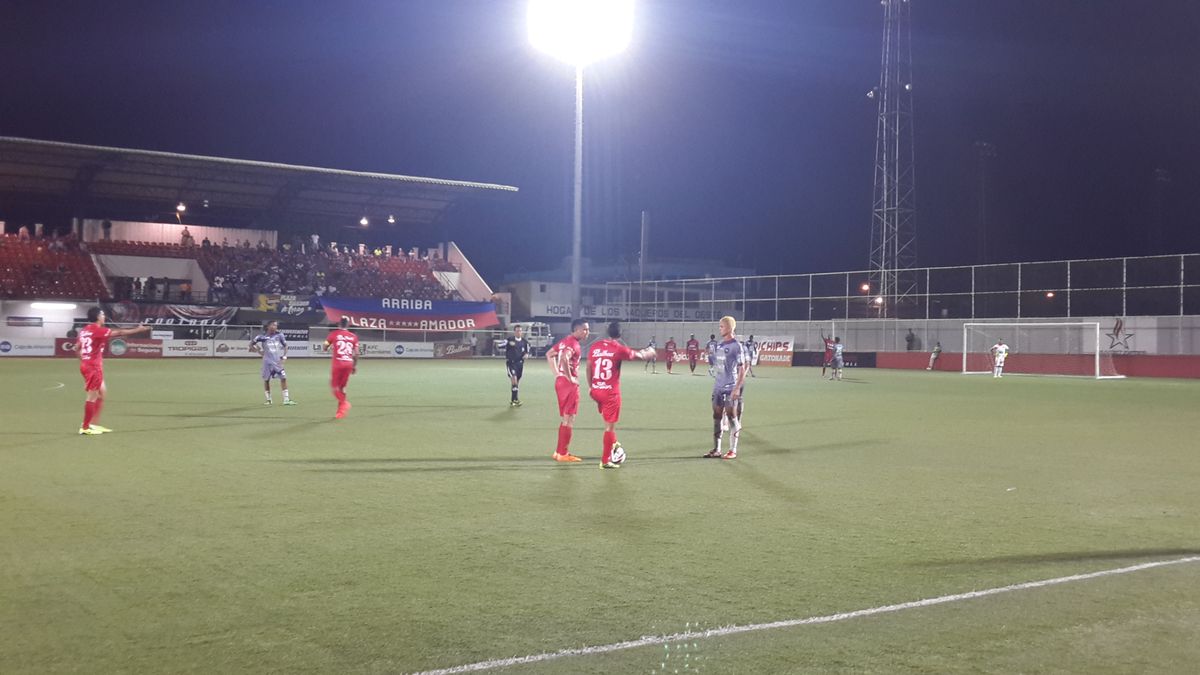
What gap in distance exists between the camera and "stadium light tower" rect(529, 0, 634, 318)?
32.7 metres

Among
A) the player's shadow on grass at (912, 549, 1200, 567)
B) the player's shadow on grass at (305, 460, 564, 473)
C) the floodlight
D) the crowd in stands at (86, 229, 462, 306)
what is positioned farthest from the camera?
the crowd in stands at (86, 229, 462, 306)

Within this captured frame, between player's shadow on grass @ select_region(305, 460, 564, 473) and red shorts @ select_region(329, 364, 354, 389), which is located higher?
red shorts @ select_region(329, 364, 354, 389)

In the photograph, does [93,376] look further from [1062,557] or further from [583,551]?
[1062,557]

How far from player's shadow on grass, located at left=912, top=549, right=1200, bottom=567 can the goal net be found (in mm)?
36928

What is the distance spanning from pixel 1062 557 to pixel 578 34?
29.4m

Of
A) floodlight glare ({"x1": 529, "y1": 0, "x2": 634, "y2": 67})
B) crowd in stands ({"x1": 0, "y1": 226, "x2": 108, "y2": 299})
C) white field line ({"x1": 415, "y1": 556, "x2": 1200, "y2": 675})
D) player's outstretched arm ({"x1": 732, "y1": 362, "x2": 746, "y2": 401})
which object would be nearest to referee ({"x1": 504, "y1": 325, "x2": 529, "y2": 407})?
player's outstretched arm ({"x1": 732, "y1": 362, "x2": 746, "y2": 401})

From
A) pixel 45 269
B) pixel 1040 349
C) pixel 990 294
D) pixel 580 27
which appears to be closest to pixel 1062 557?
pixel 580 27

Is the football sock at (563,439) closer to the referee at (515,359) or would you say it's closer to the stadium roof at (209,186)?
the referee at (515,359)

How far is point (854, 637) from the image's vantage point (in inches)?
185

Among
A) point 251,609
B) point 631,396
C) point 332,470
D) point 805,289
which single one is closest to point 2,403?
point 332,470

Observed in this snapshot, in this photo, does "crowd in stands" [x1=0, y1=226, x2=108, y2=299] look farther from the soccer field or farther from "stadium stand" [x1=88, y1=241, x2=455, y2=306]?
the soccer field

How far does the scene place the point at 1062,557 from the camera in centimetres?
654

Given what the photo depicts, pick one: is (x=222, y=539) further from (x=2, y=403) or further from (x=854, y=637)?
(x=2, y=403)

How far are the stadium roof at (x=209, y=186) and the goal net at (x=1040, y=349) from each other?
3196cm
